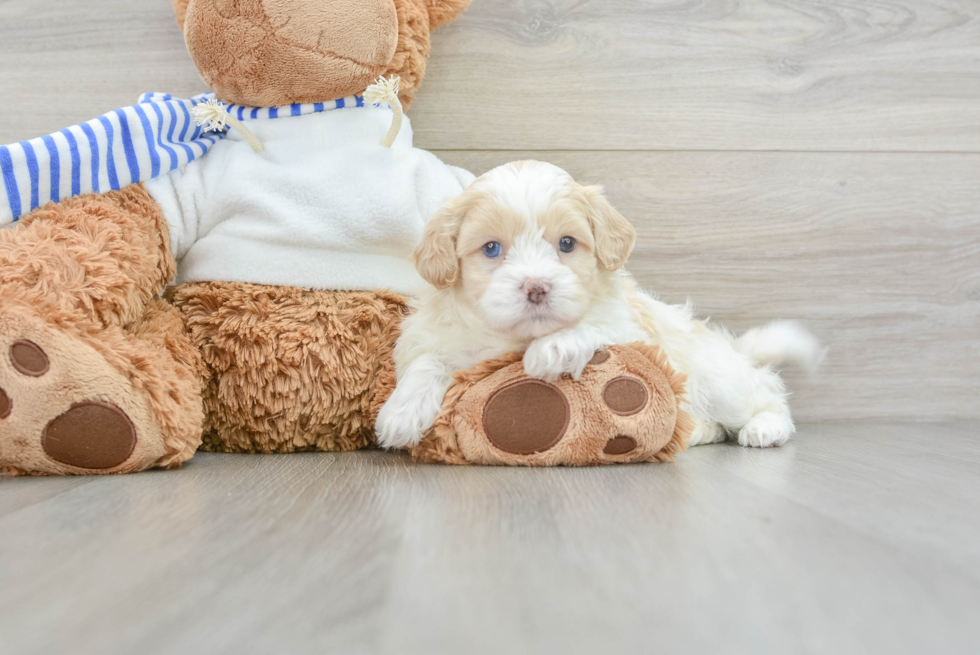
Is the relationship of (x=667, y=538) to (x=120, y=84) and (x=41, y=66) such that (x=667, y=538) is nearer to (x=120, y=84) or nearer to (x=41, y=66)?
(x=120, y=84)

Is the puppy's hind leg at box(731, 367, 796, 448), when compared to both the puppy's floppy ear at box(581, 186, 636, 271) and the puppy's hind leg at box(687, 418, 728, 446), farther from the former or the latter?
the puppy's floppy ear at box(581, 186, 636, 271)

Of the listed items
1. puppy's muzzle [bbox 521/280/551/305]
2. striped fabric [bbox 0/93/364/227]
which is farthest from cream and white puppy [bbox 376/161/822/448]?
striped fabric [bbox 0/93/364/227]

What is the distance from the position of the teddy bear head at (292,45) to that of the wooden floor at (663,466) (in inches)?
13.3

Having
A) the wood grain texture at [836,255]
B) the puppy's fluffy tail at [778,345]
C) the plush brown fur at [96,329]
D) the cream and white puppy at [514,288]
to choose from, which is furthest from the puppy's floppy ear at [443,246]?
the puppy's fluffy tail at [778,345]

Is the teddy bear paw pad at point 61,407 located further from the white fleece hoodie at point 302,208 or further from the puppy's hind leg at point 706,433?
the puppy's hind leg at point 706,433

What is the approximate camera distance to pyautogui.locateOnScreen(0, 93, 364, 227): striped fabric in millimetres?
1180

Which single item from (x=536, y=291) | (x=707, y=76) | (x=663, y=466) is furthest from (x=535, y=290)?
(x=707, y=76)

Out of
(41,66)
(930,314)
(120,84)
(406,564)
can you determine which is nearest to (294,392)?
(406,564)

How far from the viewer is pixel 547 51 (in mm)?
1724

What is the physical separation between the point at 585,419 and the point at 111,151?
981mm

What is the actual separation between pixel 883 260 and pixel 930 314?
0.19 metres

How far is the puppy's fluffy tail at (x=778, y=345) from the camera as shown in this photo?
167 centimetres

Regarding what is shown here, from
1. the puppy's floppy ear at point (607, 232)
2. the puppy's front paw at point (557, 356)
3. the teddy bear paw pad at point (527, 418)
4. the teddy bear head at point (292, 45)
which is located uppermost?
the teddy bear head at point (292, 45)

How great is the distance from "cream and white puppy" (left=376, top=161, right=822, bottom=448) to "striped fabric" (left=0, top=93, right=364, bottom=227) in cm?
44
